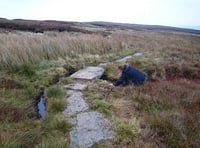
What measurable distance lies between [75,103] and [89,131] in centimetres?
149

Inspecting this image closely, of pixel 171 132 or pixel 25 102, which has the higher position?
pixel 171 132

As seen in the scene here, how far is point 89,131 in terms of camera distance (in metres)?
4.33

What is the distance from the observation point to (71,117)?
4.94m

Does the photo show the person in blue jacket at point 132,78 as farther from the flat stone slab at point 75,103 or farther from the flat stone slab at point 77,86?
the flat stone slab at point 75,103

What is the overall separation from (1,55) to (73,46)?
3.97 metres

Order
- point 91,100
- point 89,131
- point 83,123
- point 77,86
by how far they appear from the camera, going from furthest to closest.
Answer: point 77,86 → point 91,100 → point 83,123 → point 89,131

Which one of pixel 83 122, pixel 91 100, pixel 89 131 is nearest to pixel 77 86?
pixel 91 100

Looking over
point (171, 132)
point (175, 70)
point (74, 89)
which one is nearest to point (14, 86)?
point (74, 89)

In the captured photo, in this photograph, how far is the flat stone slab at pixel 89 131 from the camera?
13.0 feet

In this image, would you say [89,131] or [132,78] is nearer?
[89,131]

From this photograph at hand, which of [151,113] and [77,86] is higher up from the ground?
[151,113]

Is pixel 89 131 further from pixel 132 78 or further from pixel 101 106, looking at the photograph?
pixel 132 78

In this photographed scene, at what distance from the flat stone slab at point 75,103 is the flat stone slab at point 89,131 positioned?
323mm

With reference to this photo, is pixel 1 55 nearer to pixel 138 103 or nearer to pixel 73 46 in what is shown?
pixel 73 46
